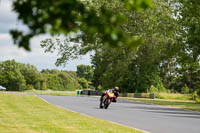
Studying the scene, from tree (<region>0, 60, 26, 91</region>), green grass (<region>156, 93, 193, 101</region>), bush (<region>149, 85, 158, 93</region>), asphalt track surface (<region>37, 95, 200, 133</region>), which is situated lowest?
asphalt track surface (<region>37, 95, 200, 133</region>)

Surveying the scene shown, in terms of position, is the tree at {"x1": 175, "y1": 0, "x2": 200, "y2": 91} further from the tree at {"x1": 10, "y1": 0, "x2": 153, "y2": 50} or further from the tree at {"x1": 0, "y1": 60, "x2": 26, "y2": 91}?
the tree at {"x1": 0, "y1": 60, "x2": 26, "y2": 91}

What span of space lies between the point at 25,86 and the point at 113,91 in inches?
3569

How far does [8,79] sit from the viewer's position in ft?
380

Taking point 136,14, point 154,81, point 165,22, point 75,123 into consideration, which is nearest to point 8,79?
point 154,81

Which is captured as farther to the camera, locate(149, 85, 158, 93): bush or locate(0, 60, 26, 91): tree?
locate(0, 60, 26, 91): tree

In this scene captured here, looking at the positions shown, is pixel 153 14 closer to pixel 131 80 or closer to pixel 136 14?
pixel 136 14

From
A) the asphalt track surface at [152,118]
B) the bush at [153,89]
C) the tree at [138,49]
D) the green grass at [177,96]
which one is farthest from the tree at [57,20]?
the bush at [153,89]

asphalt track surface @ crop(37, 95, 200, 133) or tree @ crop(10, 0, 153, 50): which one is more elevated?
tree @ crop(10, 0, 153, 50)

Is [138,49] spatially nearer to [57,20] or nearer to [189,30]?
[189,30]

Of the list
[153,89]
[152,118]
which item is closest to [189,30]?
[152,118]

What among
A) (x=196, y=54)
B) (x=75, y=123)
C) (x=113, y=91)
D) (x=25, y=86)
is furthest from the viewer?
(x=25, y=86)

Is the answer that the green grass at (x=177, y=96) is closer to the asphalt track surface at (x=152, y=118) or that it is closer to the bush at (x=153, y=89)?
the bush at (x=153, y=89)

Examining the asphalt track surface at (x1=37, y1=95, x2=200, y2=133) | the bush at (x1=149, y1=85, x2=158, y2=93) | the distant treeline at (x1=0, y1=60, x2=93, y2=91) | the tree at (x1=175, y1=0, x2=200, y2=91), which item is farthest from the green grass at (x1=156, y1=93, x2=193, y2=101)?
the distant treeline at (x1=0, y1=60, x2=93, y2=91)

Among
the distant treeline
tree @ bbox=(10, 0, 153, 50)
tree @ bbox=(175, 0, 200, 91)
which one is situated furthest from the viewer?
the distant treeline
